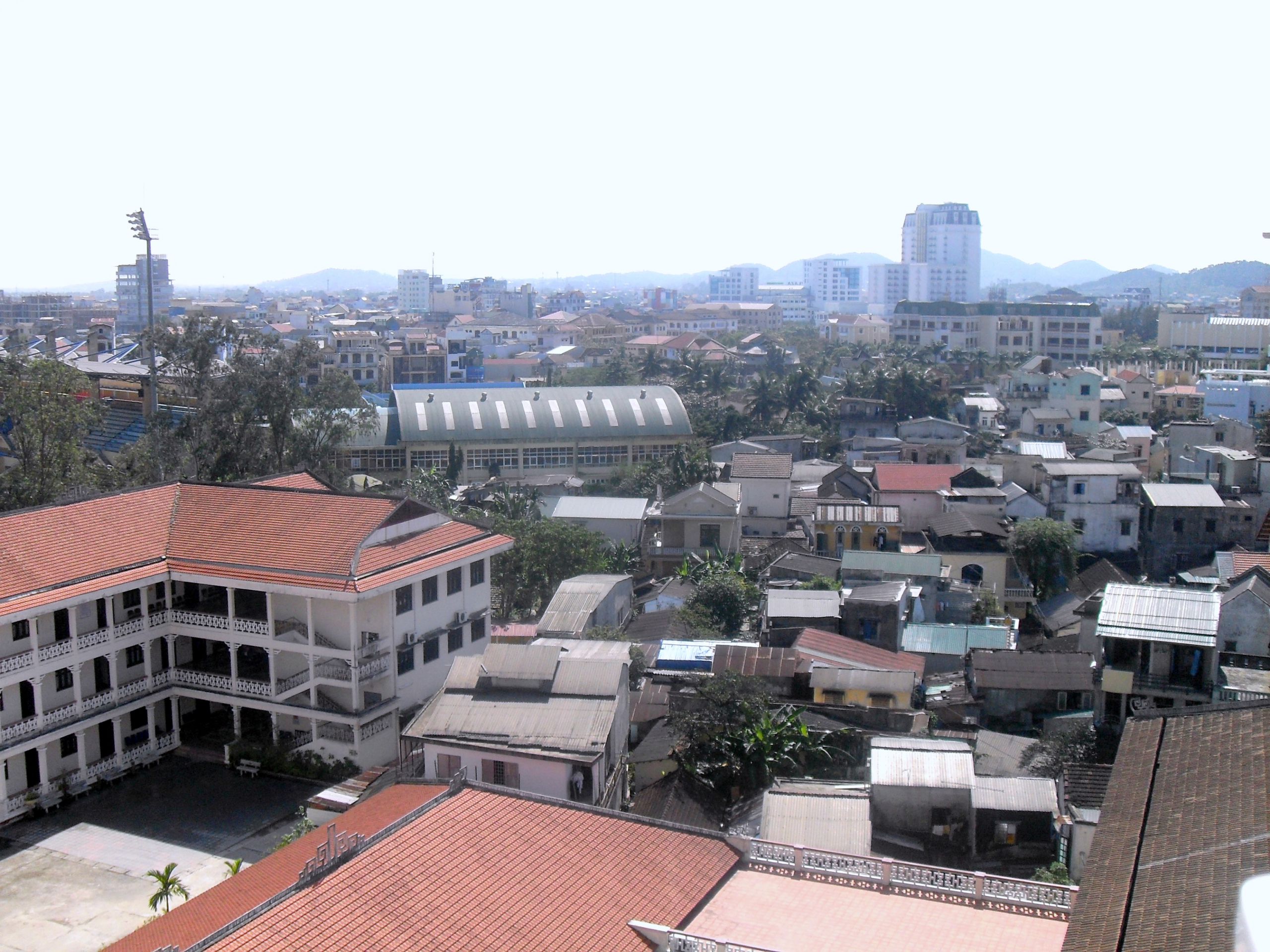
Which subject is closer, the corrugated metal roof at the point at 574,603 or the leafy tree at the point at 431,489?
the corrugated metal roof at the point at 574,603

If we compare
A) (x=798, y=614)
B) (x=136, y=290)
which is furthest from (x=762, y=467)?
(x=136, y=290)

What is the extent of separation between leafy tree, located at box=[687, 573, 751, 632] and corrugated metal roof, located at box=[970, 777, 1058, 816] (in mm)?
11610

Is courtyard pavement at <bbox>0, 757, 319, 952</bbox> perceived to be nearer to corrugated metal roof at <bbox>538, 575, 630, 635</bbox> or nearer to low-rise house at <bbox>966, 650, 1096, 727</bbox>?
corrugated metal roof at <bbox>538, 575, 630, 635</bbox>

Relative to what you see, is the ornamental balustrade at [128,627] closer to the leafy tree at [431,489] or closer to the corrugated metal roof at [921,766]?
the corrugated metal roof at [921,766]

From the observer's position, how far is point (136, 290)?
14725 cm

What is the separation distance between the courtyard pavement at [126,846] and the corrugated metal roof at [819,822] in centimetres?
786

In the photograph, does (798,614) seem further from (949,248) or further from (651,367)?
(949,248)

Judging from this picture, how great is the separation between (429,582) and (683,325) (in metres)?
108

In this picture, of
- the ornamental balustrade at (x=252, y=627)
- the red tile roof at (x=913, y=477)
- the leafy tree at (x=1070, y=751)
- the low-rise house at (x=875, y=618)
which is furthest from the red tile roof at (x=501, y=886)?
the red tile roof at (x=913, y=477)

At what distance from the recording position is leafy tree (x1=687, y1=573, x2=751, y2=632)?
29953 mm

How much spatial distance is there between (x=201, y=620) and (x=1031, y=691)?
17031 mm

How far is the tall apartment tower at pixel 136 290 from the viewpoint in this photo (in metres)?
135

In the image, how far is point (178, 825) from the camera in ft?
61.6

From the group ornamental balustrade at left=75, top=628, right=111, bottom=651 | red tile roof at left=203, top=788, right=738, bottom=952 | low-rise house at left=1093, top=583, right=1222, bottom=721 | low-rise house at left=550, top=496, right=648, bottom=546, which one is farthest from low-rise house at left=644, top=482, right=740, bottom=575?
red tile roof at left=203, top=788, right=738, bottom=952
